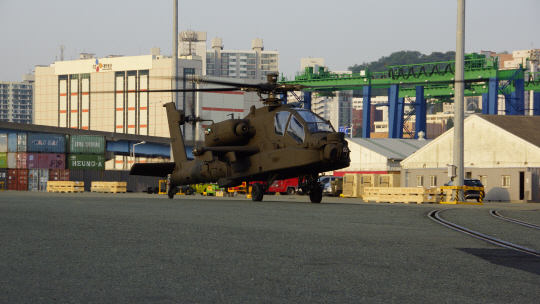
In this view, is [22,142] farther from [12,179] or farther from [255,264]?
[255,264]

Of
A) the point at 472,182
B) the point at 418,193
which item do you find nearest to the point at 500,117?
the point at 472,182

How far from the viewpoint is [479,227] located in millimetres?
12797

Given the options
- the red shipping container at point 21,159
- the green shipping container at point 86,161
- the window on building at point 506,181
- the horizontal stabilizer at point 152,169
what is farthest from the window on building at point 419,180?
the red shipping container at point 21,159

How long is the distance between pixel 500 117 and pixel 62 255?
4395 cm

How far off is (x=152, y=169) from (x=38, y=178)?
47.3 metres

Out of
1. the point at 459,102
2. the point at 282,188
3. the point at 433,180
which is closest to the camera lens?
the point at 459,102

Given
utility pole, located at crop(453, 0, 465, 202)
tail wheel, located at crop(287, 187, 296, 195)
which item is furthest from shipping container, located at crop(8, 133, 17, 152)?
utility pole, located at crop(453, 0, 465, 202)

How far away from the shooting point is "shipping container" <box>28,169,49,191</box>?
70.8 meters

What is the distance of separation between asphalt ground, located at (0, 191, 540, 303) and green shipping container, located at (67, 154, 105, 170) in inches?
2512

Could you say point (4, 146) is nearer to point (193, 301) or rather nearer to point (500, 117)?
point (500, 117)

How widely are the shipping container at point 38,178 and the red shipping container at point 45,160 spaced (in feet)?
1.90

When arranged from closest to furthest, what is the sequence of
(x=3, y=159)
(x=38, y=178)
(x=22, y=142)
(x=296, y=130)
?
(x=296, y=130) < (x=22, y=142) < (x=38, y=178) < (x=3, y=159)

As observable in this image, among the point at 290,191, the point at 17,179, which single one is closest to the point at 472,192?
the point at 290,191

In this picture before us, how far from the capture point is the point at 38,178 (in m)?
70.9
